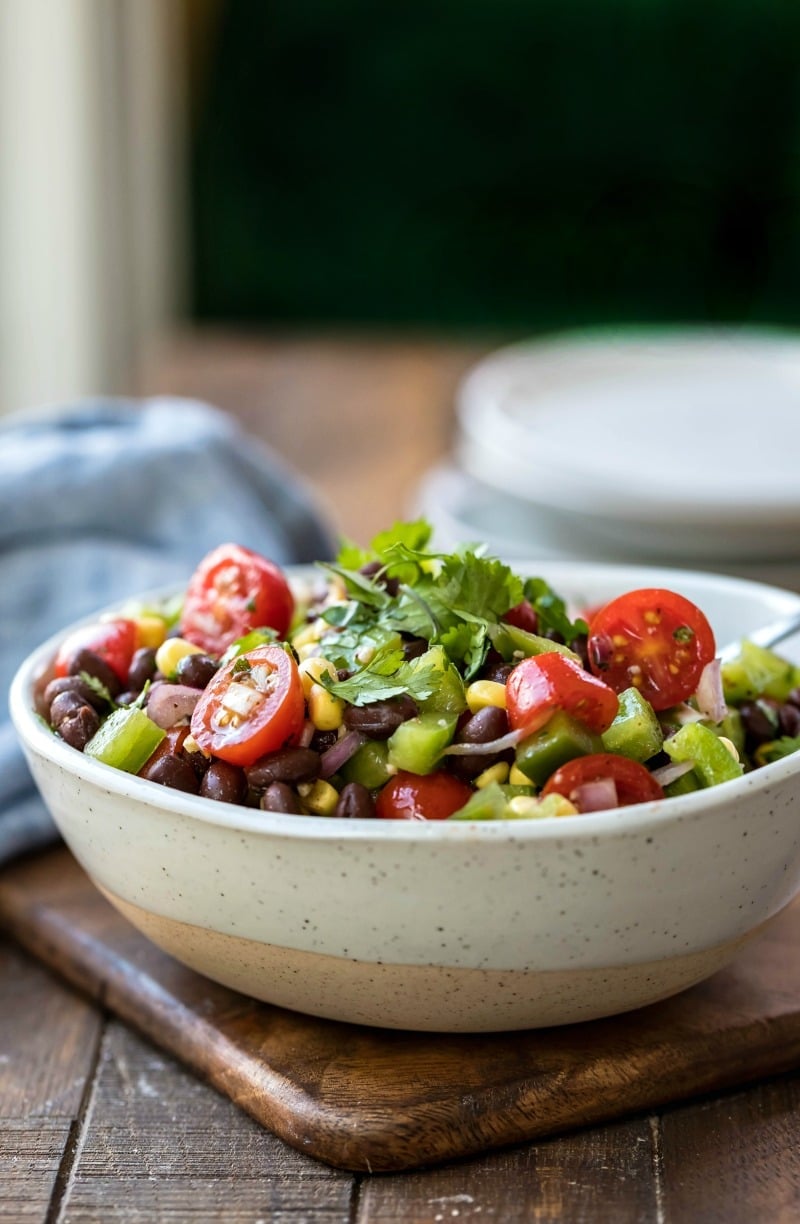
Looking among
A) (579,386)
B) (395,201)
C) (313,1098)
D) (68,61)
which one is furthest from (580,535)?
(395,201)

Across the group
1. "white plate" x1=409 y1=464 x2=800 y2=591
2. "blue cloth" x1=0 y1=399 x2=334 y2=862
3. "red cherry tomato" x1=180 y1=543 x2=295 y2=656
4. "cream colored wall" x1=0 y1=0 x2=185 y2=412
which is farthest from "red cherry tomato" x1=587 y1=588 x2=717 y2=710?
"cream colored wall" x1=0 y1=0 x2=185 y2=412

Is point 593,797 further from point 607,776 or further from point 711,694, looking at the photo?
point 711,694

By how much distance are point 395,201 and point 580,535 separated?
13.7 ft

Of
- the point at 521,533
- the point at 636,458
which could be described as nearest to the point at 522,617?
the point at 521,533

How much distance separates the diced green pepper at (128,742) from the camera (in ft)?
4.54

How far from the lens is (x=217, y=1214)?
123 centimetres

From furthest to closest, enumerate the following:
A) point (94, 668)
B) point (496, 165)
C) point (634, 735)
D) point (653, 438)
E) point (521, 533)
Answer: point (496, 165) < point (653, 438) < point (521, 533) < point (94, 668) < point (634, 735)

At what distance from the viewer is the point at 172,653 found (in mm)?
1509

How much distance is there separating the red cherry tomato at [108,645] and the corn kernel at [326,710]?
30 cm

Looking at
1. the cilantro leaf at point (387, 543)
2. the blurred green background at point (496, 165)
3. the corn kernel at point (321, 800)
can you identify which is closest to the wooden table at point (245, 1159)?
the corn kernel at point (321, 800)

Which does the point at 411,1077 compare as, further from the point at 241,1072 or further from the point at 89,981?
the point at 89,981

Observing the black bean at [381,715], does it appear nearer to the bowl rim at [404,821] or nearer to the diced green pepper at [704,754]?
the bowl rim at [404,821]

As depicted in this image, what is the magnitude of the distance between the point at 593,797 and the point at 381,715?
205 millimetres

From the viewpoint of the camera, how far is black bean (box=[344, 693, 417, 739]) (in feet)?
4.33
